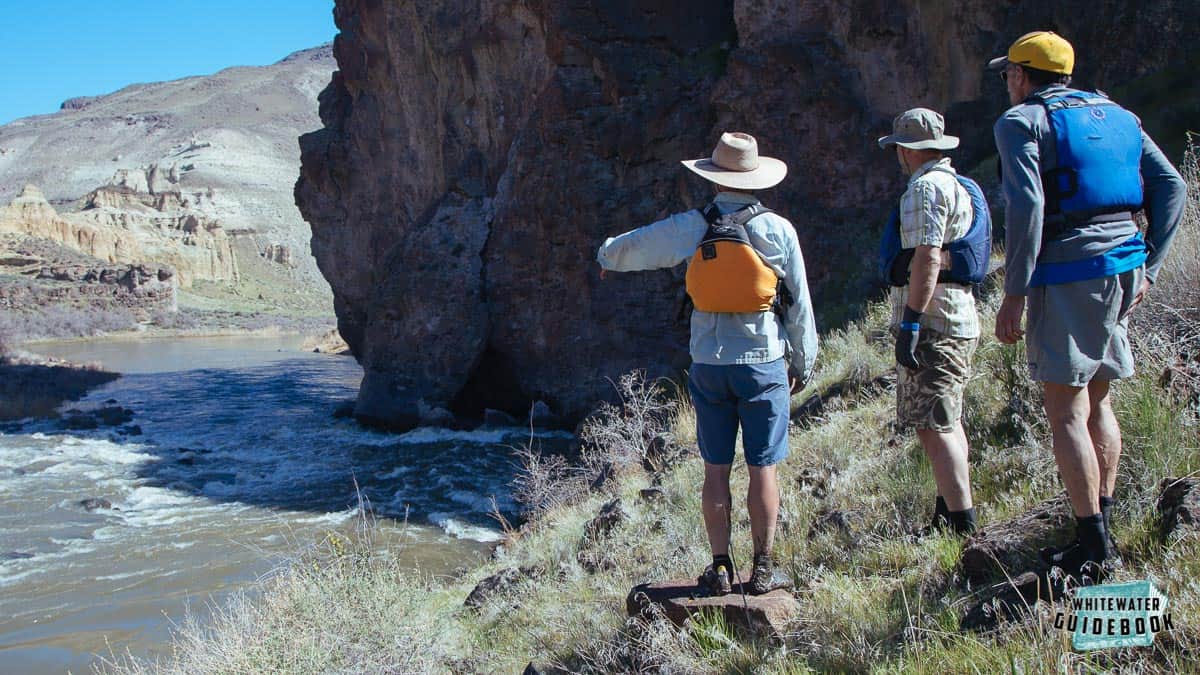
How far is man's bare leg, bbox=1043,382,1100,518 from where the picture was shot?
3.04 m

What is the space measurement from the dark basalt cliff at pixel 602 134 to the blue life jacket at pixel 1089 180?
10.5 metres

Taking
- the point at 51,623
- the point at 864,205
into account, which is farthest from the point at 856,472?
the point at 864,205

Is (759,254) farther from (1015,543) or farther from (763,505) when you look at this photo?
(1015,543)

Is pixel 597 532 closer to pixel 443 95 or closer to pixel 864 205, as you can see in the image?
pixel 864 205

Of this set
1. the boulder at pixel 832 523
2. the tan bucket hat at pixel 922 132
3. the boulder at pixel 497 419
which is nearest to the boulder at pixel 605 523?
the boulder at pixel 832 523

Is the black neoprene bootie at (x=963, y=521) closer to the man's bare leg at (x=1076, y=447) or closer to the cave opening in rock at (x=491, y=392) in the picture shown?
the man's bare leg at (x=1076, y=447)

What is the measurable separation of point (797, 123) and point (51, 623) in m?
12.4

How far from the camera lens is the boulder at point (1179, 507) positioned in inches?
122

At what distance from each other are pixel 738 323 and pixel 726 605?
113 cm

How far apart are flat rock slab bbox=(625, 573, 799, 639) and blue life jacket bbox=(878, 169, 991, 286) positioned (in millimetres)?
1443

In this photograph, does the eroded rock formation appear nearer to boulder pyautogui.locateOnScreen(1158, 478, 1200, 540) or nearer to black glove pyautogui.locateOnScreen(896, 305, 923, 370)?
black glove pyautogui.locateOnScreen(896, 305, 923, 370)

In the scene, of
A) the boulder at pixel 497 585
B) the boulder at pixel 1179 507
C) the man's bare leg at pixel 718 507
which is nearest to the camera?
the boulder at pixel 1179 507

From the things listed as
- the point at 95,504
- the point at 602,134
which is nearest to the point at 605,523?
the point at 95,504

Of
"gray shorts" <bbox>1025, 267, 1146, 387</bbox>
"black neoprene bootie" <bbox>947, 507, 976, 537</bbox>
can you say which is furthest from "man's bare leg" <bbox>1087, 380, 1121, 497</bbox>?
"black neoprene bootie" <bbox>947, 507, 976, 537</bbox>
